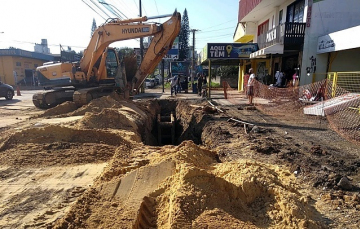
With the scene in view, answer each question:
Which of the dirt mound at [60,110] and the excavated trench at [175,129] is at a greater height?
the dirt mound at [60,110]

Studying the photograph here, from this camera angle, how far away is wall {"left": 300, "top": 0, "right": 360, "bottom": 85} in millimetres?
12758

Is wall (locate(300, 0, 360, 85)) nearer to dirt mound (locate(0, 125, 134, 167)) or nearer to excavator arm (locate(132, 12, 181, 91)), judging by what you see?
excavator arm (locate(132, 12, 181, 91))

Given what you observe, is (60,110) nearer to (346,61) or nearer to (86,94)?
(86,94)

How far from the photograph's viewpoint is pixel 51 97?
Result: 41.2 feet

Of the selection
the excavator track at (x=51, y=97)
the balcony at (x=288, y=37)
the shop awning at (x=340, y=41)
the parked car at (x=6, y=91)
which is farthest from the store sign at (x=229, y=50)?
the parked car at (x=6, y=91)

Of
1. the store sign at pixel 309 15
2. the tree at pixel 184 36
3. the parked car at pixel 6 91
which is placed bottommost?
the parked car at pixel 6 91

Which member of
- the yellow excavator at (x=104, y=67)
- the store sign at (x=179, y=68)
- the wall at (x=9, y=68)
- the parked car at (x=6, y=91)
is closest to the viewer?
the yellow excavator at (x=104, y=67)

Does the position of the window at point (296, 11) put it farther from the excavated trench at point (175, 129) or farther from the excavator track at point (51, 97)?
the excavator track at point (51, 97)

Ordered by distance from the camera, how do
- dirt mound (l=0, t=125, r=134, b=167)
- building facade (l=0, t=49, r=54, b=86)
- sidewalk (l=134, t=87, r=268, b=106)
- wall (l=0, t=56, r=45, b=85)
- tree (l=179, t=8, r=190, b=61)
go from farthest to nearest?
1. tree (l=179, t=8, r=190, b=61)
2. wall (l=0, t=56, r=45, b=85)
3. building facade (l=0, t=49, r=54, b=86)
4. sidewalk (l=134, t=87, r=268, b=106)
5. dirt mound (l=0, t=125, r=134, b=167)

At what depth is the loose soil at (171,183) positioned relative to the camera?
296 centimetres


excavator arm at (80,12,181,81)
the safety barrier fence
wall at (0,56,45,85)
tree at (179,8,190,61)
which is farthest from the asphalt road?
tree at (179,8,190,61)

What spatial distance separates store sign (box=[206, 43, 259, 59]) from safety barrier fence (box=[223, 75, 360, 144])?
4.59m

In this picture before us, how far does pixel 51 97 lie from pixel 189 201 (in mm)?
11818

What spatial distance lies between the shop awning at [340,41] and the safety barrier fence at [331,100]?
52.8 inches
